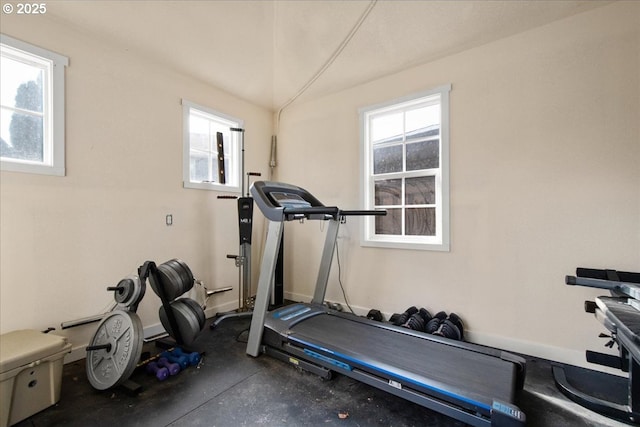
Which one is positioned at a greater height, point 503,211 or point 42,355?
point 503,211

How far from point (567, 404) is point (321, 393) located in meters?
1.56

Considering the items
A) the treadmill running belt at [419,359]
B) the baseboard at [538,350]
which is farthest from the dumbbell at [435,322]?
the treadmill running belt at [419,359]

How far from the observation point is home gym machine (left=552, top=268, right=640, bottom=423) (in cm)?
135

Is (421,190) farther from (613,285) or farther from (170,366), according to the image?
(170,366)

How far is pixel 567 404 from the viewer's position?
1.81 meters

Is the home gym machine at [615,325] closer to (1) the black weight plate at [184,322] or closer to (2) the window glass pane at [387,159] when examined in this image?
(2) the window glass pane at [387,159]

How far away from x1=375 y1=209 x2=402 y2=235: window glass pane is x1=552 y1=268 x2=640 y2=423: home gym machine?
1.61 meters

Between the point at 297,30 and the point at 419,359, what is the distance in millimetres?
3203

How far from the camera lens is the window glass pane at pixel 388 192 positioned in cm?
325

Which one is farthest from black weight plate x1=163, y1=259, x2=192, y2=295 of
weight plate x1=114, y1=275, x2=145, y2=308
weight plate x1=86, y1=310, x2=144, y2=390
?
weight plate x1=86, y1=310, x2=144, y2=390

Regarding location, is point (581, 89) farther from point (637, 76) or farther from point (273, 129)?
point (273, 129)

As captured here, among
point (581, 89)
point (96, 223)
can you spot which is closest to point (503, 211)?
point (581, 89)

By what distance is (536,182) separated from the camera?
7.93 ft

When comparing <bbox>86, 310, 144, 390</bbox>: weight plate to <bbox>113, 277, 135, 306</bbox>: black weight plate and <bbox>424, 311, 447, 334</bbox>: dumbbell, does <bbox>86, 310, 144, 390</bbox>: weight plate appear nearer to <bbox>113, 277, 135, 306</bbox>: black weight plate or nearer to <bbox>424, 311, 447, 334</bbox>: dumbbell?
<bbox>113, 277, 135, 306</bbox>: black weight plate
